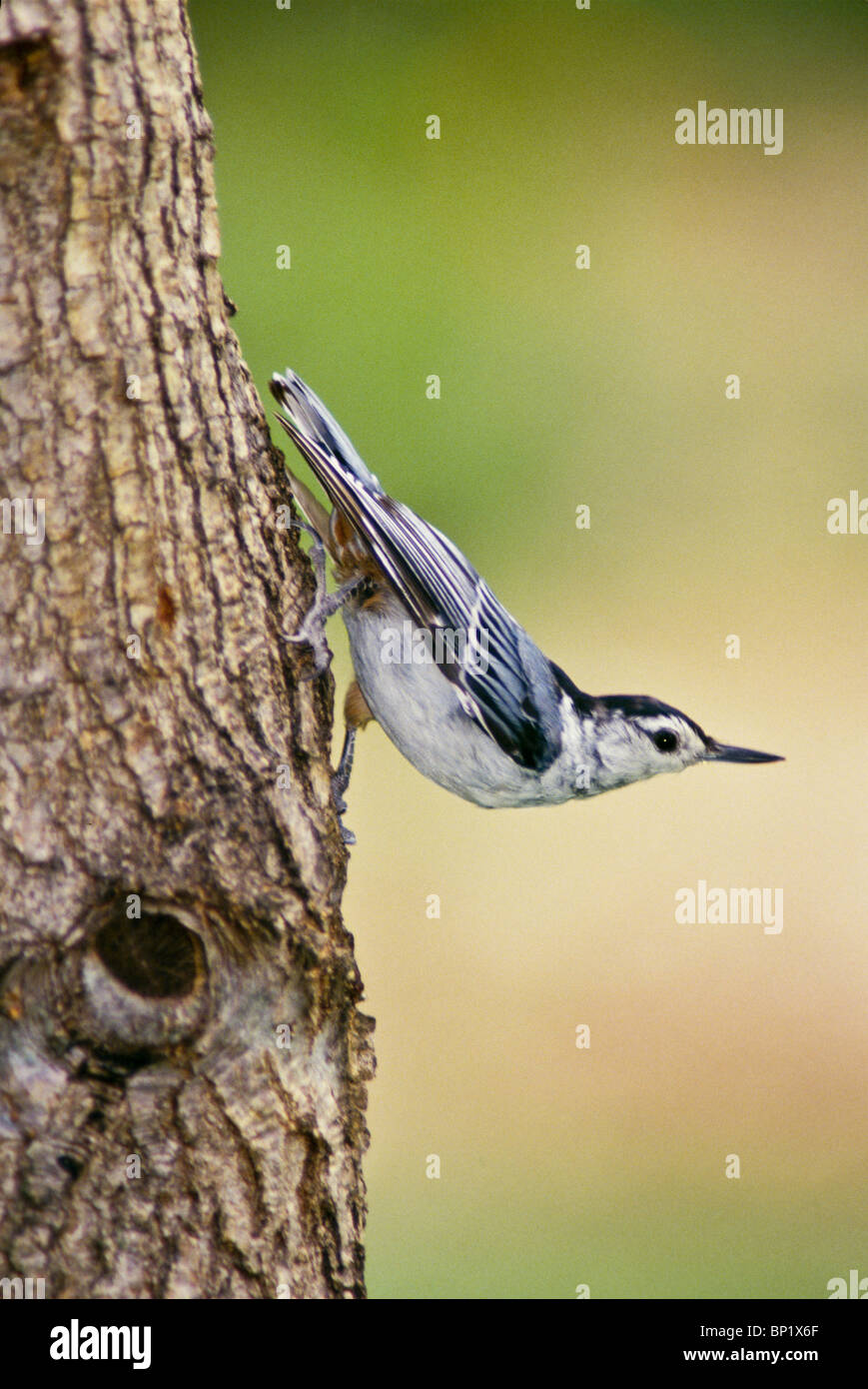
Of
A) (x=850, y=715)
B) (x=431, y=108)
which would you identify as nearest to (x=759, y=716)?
(x=850, y=715)

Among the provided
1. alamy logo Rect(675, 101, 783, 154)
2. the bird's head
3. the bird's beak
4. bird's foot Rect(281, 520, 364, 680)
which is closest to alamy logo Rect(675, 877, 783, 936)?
the bird's beak

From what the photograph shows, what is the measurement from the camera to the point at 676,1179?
5297 millimetres

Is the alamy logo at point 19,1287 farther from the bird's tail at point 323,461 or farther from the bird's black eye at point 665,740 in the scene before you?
the bird's black eye at point 665,740

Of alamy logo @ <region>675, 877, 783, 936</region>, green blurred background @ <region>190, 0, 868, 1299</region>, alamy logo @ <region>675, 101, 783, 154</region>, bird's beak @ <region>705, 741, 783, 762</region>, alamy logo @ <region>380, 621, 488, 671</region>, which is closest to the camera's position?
alamy logo @ <region>380, 621, 488, 671</region>

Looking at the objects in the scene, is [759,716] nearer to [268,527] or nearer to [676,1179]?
[676,1179]

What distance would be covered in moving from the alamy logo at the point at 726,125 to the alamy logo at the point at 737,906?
500 centimetres

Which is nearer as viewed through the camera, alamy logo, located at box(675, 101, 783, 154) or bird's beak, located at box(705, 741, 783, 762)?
bird's beak, located at box(705, 741, 783, 762)

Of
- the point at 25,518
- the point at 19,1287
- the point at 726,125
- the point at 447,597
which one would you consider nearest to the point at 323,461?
the point at 447,597

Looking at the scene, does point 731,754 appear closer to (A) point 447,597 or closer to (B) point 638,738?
(B) point 638,738

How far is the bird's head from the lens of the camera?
3.59m

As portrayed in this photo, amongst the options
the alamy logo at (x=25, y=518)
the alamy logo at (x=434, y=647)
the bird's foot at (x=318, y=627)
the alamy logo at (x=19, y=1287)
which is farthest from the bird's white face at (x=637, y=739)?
the alamy logo at (x=19, y=1287)

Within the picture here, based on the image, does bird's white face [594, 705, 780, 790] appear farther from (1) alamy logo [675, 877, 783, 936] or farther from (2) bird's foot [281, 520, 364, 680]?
(1) alamy logo [675, 877, 783, 936]

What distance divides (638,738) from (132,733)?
165cm

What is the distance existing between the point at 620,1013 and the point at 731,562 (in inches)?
120
